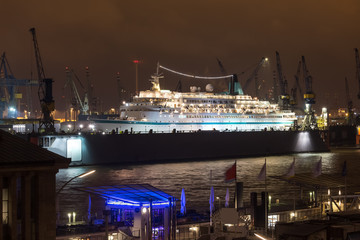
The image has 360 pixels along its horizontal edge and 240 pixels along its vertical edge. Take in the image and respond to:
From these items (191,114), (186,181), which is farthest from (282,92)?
(186,181)

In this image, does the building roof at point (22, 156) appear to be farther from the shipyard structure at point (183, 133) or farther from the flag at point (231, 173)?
the shipyard structure at point (183, 133)

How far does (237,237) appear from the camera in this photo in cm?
1661

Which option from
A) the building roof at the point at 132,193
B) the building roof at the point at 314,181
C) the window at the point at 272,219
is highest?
the building roof at the point at 132,193

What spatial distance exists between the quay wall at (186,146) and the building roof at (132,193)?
126ft

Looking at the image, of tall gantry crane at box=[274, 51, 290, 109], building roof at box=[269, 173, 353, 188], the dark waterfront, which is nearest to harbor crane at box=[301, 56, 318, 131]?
tall gantry crane at box=[274, 51, 290, 109]

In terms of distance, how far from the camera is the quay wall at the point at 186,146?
57.0m

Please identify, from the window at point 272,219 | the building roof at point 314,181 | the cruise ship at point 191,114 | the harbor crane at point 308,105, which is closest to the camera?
the window at point 272,219

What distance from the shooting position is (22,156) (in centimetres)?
1171

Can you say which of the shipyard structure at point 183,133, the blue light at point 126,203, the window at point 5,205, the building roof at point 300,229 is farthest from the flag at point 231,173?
the shipyard structure at point 183,133

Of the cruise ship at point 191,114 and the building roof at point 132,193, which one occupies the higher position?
the cruise ship at point 191,114

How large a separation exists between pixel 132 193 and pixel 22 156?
5780 millimetres

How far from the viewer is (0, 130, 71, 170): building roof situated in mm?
11414

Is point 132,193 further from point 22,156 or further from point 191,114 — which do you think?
point 191,114

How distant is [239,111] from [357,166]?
25361mm
